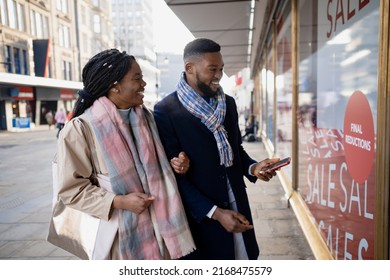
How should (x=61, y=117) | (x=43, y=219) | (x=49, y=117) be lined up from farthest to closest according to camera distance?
(x=49, y=117), (x=61, y=117), (x=43, y=219)

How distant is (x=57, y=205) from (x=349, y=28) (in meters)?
1.64

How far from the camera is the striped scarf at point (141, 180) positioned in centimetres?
122

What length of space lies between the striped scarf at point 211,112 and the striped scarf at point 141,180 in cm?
18

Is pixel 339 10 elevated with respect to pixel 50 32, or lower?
lower

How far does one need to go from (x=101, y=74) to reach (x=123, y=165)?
343 mm

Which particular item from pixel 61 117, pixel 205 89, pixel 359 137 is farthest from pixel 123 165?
pixel 61 117

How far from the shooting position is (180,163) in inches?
50.3

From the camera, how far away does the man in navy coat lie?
1.37 m

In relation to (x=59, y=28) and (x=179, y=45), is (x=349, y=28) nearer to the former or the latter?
(x=179, y=45)

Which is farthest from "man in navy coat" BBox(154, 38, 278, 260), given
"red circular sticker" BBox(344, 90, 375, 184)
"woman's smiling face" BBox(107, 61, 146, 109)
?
"red circular sticker" BBox(344, 90, 375, 184)

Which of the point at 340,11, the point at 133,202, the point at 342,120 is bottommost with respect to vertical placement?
the point at 133,202

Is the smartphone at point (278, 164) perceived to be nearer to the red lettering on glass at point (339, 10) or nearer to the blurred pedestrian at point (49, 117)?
the red lettering on glass at point (339, 10)

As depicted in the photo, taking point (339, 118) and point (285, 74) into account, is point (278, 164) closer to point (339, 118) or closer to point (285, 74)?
point (339, 118)

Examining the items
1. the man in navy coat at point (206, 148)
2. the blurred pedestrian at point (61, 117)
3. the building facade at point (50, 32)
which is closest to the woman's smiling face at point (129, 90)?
the man in navy coat at point (206, 148)
